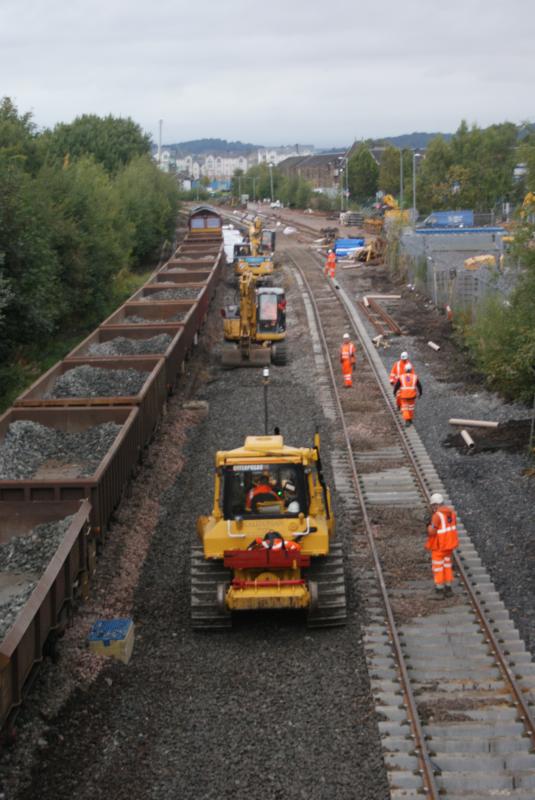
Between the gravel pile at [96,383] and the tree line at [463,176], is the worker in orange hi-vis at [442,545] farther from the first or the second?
the tree line at [463,176]

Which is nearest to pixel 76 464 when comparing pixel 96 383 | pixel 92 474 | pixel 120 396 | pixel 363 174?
pixel 92 474

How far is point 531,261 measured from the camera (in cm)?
1499

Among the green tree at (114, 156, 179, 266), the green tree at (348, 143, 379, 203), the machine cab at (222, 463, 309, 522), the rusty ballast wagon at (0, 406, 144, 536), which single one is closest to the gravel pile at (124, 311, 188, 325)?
the rusty ballast wagon at (0, 406, 144, 536)

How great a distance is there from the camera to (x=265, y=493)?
10523 mm

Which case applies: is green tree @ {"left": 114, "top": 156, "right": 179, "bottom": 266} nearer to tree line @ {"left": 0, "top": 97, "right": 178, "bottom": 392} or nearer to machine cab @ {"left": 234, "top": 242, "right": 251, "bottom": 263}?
tree line @ {"left": 0, "top": 97, "right": 178, "bottom": 392}

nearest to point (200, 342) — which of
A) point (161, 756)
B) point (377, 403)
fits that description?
point (377, 403)

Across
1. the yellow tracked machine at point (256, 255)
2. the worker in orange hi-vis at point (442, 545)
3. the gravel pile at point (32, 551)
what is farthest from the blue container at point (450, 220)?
the gravel pile at point (32, 551)

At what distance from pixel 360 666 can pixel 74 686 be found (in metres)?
2.94

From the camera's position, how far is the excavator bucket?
83.6 ft

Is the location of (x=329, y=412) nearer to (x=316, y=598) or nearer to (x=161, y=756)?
(x=316, y=598)

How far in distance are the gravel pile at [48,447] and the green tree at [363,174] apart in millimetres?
91407

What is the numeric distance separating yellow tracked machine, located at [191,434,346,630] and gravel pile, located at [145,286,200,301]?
2018cm

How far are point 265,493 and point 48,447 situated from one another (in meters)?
5.44

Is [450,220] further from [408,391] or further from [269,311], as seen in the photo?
[408,391]
